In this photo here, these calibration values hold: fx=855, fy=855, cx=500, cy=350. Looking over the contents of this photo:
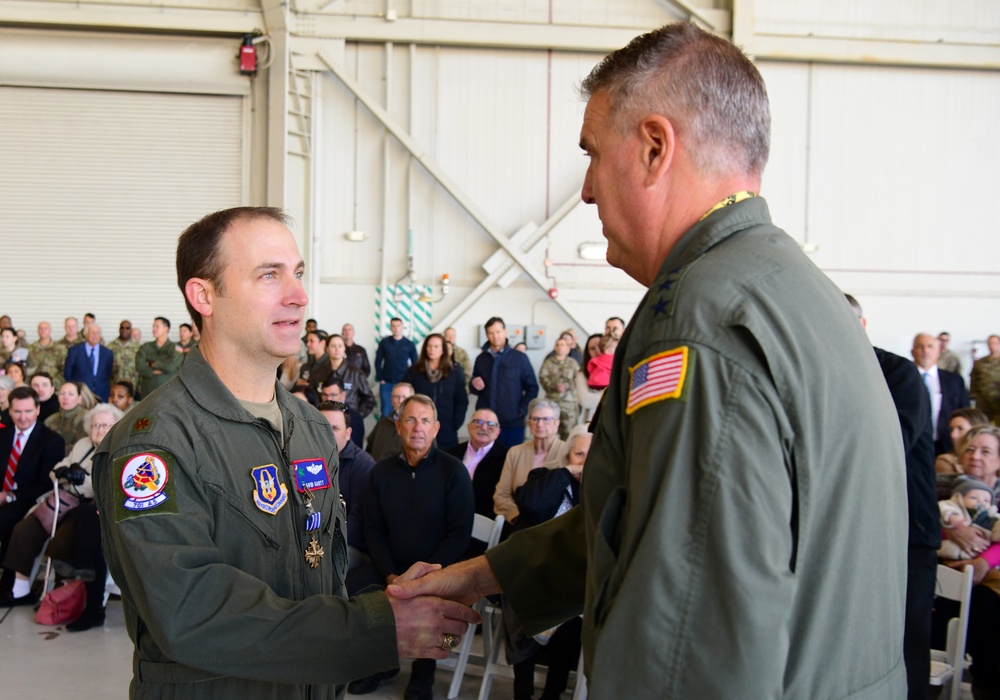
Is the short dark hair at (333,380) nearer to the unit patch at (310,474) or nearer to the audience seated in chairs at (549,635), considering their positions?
the audience seated in chairs at (549,635)

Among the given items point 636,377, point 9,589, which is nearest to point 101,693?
point 9,589

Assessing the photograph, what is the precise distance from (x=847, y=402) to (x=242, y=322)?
1312mm

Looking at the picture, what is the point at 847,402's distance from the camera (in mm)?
1067

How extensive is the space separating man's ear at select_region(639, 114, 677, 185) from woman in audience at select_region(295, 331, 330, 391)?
26.5 feet

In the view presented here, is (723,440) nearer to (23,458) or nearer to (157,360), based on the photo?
(23,458)

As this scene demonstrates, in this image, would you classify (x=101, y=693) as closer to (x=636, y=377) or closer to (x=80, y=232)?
(x=636, y=377)

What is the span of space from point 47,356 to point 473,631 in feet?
31.1

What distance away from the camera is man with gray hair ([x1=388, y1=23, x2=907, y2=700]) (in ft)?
3.17

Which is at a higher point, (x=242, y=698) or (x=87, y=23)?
(x=87, y=23)

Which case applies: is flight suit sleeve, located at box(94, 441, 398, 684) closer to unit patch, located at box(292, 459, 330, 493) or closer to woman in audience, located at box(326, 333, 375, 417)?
unit patch, located at box(292, 459, 330, 493)

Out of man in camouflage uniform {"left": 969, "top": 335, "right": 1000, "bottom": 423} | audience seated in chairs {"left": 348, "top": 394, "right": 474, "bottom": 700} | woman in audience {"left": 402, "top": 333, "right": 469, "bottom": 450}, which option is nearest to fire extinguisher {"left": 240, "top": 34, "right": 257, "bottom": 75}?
woman in audience {"left": 402, "top": 333, "right": 469, "bottom": 450}

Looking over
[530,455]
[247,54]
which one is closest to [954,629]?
[530,455]

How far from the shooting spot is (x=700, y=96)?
1186 millimetres

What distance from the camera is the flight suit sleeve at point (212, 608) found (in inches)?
61.2
